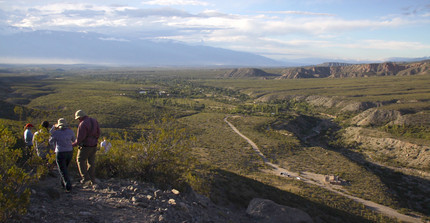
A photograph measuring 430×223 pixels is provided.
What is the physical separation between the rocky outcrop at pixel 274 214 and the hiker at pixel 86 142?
5.98 m

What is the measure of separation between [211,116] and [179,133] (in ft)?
150

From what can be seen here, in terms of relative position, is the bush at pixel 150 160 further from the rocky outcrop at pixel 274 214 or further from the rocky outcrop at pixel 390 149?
the rocky outcrop at pixel 390 149

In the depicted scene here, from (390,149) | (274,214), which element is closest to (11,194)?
(274,214)

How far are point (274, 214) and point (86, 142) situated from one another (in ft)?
23.1

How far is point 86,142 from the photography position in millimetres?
7383

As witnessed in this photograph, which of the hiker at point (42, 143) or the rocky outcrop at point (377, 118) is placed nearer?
the hiker at point (42, 143)

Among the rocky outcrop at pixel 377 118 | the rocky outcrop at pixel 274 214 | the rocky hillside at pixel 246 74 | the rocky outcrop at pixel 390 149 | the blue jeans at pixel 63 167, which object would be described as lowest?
the rocky outcrop at pixel 390 149

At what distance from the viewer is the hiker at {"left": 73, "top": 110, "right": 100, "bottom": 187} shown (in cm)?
722

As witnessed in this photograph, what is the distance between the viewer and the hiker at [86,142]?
7.22 metres

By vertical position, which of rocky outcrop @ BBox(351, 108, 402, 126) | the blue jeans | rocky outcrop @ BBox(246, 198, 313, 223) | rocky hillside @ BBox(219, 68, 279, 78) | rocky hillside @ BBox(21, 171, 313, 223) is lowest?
rocky outcrop @ BBox(351, 108, 402, 126)

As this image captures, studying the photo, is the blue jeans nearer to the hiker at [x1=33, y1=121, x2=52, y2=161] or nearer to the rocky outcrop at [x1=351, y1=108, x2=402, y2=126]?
the hiker at [x1=33, y1=121, x2=52, y2=161]

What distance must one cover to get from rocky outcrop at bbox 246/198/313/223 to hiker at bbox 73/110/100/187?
19.6 ft

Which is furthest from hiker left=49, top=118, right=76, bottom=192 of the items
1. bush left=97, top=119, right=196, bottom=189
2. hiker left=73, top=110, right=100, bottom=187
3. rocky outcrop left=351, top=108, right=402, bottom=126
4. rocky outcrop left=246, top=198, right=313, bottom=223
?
rocky outcrop left=351, top=108, right=402, bottom=126

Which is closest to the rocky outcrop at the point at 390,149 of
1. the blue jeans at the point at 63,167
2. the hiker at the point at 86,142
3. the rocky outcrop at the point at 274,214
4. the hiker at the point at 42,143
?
the rocky outcrop at the point at 274,214
